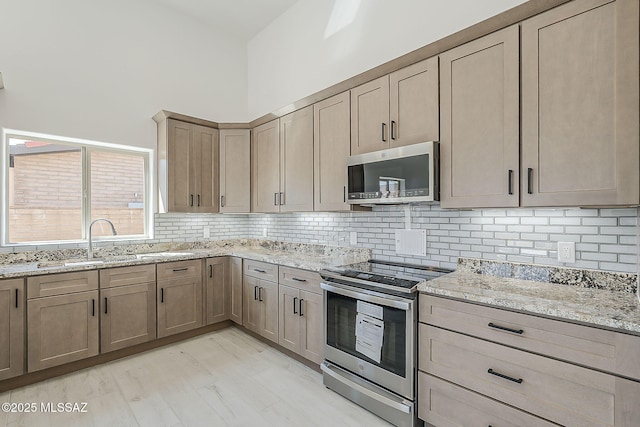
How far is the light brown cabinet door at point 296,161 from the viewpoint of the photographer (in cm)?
315

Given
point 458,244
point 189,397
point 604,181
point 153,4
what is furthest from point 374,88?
point 153,4

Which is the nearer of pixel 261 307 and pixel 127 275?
pixel 127 275

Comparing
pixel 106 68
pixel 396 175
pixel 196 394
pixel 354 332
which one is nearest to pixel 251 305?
pixel 196 394

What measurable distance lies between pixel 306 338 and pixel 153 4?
4.11 metres

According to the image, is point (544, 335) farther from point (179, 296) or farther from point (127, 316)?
point (127, 316)

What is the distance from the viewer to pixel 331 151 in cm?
291

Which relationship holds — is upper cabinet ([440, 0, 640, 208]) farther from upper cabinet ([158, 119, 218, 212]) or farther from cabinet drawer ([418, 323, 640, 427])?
upper cabinet ([158, 119, 218, 212])

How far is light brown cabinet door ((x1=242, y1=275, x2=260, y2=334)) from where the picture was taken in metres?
3.31

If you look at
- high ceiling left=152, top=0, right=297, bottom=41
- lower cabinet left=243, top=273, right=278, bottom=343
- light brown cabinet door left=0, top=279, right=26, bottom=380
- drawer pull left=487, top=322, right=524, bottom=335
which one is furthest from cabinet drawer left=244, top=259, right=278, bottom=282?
high ceiling left=152, top=0, right=297, bottom=41

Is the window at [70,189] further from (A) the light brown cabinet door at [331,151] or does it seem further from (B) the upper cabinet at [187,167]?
(A) the light brown cabinet door at [331,151]

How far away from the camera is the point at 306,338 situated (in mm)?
2744

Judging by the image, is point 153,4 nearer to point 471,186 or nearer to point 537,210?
point 471,186

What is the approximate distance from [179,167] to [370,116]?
2292mm

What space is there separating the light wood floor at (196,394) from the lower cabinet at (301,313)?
0.68ft
